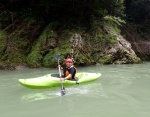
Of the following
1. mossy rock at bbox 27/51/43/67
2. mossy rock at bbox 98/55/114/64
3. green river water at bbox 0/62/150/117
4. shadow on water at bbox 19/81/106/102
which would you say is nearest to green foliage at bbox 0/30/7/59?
mossy rock at bbox 27/51/43/67

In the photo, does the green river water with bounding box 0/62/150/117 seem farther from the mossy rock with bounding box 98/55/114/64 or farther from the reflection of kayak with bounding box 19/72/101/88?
the mossy rock with bounding box 98/55/114/64

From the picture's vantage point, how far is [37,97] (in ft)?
22.7

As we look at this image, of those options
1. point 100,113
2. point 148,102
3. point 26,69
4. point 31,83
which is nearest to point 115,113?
point 100,113

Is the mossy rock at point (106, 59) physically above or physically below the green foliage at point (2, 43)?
below

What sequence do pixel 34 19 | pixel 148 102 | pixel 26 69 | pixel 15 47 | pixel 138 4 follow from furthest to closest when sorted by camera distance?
1. pixel 138 4
2. pixel 34 19
3. pixel 15 47
4. pixel 26 69
5. pixel 148 102

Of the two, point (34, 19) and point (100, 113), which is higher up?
point (34, 19)

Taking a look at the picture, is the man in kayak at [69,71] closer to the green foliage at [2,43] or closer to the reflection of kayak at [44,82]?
the reflection of kayak at [44,82]

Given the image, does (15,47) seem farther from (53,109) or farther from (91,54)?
(53,109)

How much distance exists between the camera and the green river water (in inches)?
220

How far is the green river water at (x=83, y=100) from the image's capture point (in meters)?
5.59

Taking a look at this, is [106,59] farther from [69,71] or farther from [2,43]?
[69,71]

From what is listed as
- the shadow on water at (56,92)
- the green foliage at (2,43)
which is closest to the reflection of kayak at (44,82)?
the shadow on water at (56,92)

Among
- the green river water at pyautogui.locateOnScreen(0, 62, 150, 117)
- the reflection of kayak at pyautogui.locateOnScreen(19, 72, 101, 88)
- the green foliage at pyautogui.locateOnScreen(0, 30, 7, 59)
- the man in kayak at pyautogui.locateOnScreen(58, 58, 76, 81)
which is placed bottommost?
the green river water at pyautogui.locateOnScreen(0, 62, 150, 117)

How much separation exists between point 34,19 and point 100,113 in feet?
33.9
